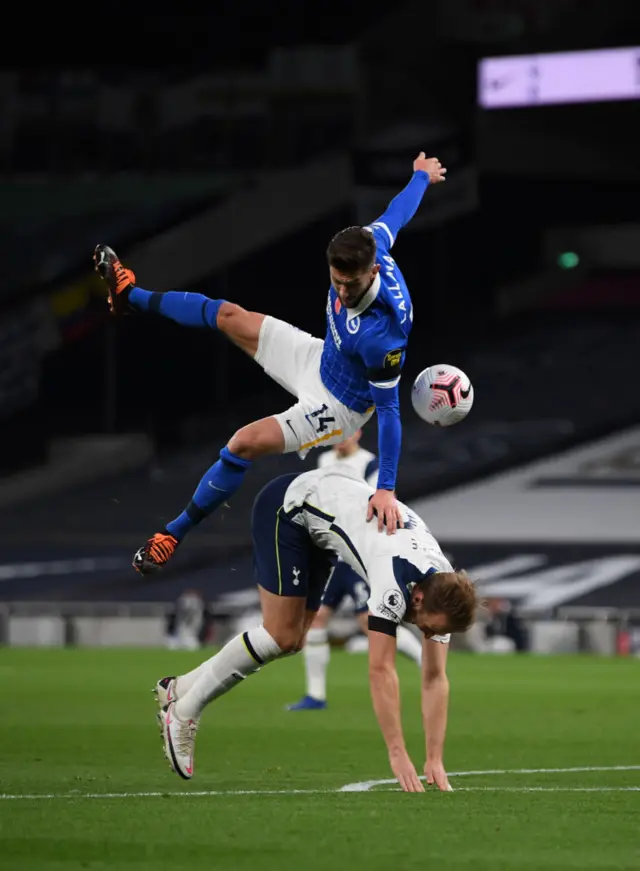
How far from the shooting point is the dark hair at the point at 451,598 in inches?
293

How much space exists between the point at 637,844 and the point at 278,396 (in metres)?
31.7

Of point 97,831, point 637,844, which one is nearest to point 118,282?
point 97,831

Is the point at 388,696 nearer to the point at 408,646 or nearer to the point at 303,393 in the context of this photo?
the point at 303,393

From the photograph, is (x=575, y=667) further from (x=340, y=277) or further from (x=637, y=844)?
(x=637, y=844)

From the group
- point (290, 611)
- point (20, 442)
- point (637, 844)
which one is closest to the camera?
point (637, 844)

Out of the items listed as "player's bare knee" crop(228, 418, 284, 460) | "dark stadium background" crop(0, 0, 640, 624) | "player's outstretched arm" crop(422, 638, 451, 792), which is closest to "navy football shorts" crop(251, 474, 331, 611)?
"player's bare knee" crop(228, 418, 284, 460)

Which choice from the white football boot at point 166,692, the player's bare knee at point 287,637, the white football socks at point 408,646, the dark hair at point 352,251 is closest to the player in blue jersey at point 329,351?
the dark hair at point 352,251

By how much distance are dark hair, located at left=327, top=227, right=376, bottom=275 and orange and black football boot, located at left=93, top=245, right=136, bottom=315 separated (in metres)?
1.42

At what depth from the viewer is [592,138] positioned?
123 feet

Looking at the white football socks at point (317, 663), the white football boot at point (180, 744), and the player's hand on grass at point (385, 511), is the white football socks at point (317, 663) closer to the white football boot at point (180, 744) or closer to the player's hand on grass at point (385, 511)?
the white football boot at point (180, 744)

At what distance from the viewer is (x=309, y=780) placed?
8.68 metres

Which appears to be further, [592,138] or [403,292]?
[592,138]

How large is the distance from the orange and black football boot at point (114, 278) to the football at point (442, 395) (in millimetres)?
1734

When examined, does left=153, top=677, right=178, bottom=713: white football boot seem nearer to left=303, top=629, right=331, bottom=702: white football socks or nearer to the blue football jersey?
the blue football jersey
